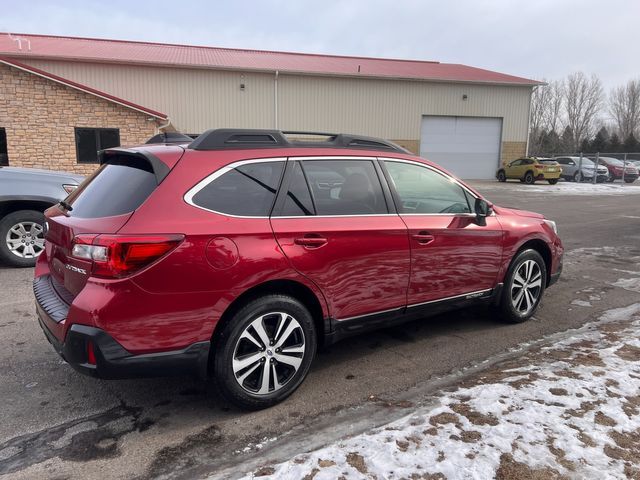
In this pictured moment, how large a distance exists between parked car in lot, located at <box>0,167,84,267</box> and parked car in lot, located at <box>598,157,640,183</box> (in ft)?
110

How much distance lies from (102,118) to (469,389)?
17722mm

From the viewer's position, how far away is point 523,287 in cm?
481

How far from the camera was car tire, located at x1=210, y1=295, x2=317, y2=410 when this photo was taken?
9.73 ft

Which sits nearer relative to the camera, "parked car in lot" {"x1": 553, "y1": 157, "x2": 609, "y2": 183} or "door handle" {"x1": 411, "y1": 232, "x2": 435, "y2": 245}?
"door handle" {"x1": 411, "y1": 232, "x2": 435, "y2": 245}

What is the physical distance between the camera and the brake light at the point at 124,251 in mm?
2648

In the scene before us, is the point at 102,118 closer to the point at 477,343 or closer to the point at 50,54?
the point at 50,54

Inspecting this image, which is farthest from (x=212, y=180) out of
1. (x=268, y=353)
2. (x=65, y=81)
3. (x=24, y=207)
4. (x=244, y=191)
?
(x=65, y=81)

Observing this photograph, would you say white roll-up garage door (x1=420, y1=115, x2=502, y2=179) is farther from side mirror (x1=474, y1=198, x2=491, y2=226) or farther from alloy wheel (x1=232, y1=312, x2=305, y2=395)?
alloy wheel (x1=232, y1=312, x2=305, y2=395)

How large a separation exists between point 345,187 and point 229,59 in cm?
2796

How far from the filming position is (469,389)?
11.1 ft

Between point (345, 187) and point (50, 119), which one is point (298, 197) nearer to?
point (345, 187)

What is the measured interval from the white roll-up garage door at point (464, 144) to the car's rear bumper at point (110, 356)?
29.2 m

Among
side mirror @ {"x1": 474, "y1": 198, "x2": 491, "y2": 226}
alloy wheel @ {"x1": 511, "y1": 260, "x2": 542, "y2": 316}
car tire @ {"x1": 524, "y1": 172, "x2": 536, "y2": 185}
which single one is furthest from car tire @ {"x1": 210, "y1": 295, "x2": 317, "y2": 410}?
car tire @ {"x1": 524, "y1": 172, "x2": 536, "y2": 185}

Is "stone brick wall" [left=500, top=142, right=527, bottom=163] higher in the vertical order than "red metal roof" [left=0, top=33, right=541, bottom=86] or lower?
lower
